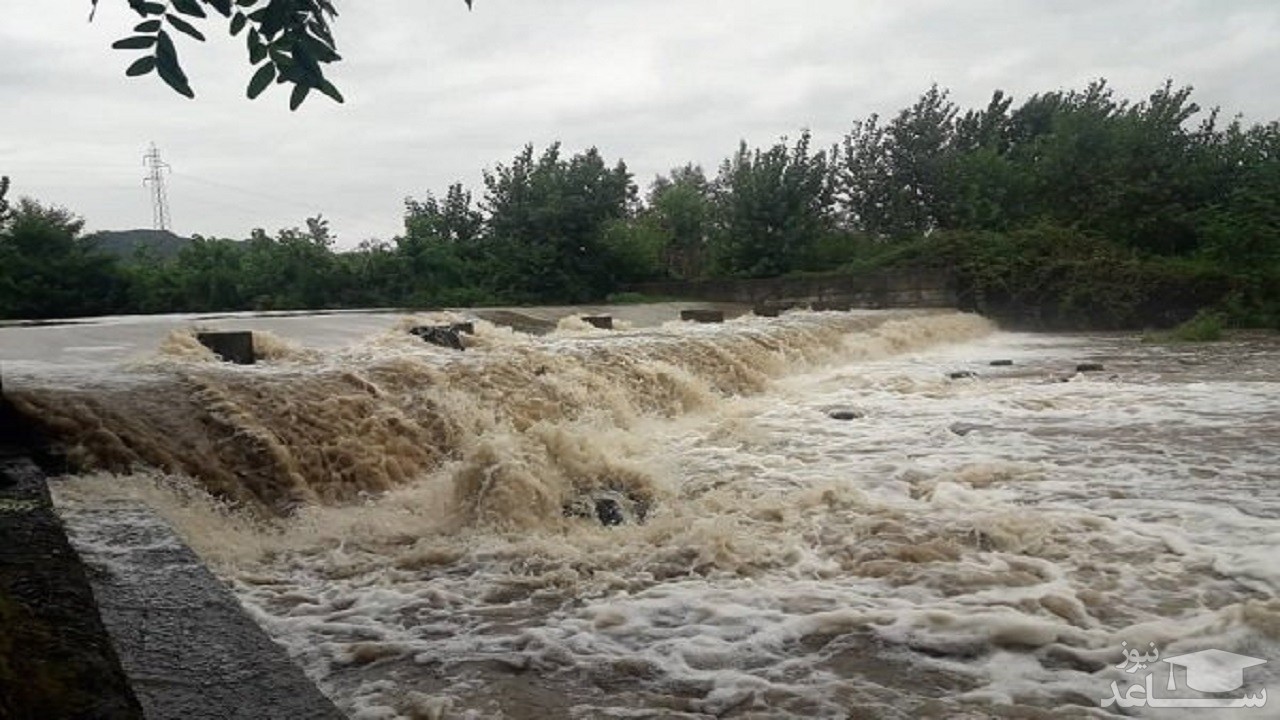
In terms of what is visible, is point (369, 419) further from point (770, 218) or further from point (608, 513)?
point (770, 218)

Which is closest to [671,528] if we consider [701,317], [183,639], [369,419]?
[369,419]

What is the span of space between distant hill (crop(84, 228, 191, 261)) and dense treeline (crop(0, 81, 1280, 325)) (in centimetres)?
64

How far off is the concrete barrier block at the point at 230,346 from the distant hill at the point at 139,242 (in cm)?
1561

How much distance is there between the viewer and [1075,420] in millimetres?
7531

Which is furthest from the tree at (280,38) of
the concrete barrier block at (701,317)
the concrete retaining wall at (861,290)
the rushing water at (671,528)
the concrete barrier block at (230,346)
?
the concrete retaining wall at (861,290)

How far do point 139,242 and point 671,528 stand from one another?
26.6 m

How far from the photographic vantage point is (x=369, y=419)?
5766mm

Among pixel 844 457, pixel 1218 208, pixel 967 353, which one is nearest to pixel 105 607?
pixel 844 457

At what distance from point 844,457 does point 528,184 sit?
768 inches

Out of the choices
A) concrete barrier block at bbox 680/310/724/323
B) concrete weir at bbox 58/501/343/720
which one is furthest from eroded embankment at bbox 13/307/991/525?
concrete barrier block at bbox 680/310/724/323

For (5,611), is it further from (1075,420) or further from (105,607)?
(1075,420)

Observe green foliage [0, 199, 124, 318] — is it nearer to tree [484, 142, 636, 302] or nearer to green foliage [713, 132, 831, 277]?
tree [484, 142, 636, 302]

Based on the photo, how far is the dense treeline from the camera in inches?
779

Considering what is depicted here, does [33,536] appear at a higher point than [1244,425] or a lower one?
higher
